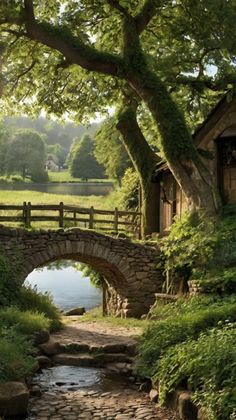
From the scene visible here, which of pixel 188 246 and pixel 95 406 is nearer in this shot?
pixel 95 406

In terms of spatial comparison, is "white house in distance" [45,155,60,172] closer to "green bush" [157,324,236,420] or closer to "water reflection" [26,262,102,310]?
"water reflection" [26,262,102,310]

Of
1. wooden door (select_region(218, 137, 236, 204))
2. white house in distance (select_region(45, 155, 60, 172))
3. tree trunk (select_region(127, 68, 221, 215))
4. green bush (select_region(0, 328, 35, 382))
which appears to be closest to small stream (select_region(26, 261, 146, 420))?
green bush (select_region(0, 328, 35, 382))

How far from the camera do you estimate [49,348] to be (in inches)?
512

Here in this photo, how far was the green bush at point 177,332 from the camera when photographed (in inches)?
414

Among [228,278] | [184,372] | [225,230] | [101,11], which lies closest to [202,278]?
[228,278]

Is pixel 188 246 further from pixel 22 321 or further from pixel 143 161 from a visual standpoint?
pixel 143 161

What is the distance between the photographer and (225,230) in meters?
17.0

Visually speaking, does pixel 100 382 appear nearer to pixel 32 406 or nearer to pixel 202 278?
pixel 32 406

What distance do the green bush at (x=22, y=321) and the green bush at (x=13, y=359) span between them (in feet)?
4.66

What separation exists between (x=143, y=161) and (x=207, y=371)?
16.3 m

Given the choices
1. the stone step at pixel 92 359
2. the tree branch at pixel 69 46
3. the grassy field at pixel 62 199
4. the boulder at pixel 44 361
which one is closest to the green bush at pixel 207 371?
the stone step at pixel 92 359

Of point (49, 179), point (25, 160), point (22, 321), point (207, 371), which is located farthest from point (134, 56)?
point (49, 179)

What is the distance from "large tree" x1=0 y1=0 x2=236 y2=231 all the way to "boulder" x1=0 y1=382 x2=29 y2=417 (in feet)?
35.1

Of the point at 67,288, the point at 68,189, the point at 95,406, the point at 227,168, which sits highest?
the point at 68,189
